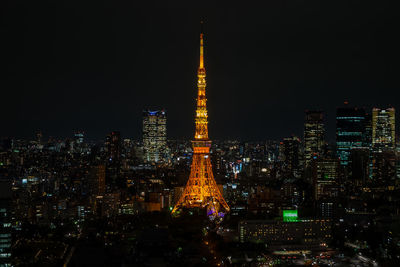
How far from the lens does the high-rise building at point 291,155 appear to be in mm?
36094

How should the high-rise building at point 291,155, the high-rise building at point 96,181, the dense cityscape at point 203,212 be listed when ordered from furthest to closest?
1. the high-rise building at point 291,155
2. the high-rise building at point 96,181
3. the dense cityscape at point 203,212

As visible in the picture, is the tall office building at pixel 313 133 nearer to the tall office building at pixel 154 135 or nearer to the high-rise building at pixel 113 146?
the tall office building at pixel 154 135

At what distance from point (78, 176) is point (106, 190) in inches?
137

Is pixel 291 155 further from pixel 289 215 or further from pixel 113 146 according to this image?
pixel 289 215

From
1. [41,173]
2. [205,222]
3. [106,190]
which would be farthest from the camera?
[41,173]

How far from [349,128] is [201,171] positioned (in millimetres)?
19090

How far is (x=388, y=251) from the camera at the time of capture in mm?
15086

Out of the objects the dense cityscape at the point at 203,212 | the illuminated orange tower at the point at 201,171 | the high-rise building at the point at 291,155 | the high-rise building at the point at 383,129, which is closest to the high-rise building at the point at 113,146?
the dense cityscape at the point at 203,212

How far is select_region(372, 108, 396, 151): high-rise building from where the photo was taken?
37.8m

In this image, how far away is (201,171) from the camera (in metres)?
19.8

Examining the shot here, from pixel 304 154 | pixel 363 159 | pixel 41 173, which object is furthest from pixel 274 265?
pixel 304 154

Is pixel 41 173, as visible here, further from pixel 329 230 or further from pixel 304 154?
pixel 304 154

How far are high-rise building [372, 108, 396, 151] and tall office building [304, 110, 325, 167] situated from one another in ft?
10.4

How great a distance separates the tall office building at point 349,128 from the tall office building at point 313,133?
1.61 metres
